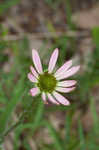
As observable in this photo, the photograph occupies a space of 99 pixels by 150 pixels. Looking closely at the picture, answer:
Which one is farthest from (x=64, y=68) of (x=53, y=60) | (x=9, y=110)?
(x=9, y=110)

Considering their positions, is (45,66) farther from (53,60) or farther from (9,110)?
(9,110)

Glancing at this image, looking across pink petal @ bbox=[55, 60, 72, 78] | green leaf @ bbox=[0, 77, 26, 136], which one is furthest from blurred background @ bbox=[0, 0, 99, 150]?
pink petal @ bbox=[55, 60, 72, 78]

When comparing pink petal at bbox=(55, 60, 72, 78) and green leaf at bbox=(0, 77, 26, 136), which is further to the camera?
green leaf at bbox=(0, 77, 26, 136)

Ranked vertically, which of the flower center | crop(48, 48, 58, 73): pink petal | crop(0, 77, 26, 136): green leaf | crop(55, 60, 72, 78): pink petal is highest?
crop(48, 48, 58, 73): pink petal

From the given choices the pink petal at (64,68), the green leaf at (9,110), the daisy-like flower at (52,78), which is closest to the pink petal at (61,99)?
the daisy-like flower at (52,78)

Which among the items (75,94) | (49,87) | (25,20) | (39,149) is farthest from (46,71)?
(25,20)

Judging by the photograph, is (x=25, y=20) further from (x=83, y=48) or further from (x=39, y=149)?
(x=39, y=149)

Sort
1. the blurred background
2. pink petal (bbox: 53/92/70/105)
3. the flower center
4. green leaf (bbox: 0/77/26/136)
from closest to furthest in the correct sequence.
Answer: pink petal (bbox: 53/92/70/105) → the flower center → green leaf (bbox: 0/77/26/136) → the blurred background

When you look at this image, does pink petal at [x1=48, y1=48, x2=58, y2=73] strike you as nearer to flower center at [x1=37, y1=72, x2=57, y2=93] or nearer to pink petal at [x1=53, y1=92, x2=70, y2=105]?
flower center at [x1=37, y1=72, x2=57, y2=93]

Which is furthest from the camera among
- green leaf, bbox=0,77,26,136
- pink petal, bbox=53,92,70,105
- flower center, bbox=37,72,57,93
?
green leaf, bbox=0,77,26,136
